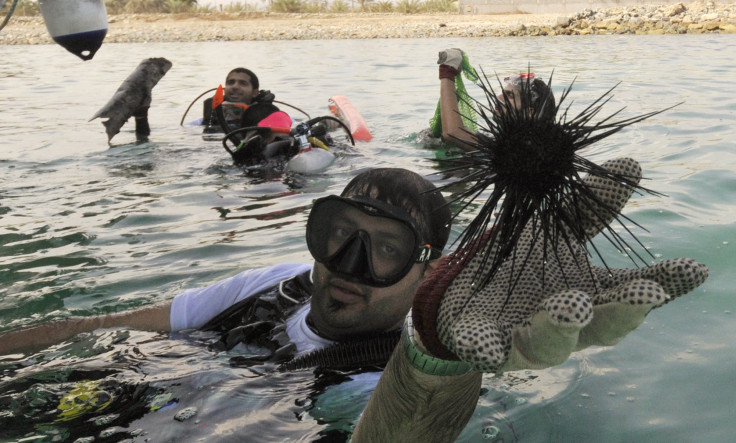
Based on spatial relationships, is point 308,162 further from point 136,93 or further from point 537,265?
point 537,265

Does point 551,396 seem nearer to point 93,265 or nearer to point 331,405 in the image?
point 331,405

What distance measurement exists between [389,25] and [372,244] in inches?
→ 1315

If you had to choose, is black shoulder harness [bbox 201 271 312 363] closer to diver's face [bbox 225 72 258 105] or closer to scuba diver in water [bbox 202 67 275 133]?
scuba diver in water [bbox 202 67 275 133]

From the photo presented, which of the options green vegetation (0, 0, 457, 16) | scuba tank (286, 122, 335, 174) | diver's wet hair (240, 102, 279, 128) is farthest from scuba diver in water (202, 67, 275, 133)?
green vegetation (0, 0, 457, 16)

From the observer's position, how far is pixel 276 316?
9.70 feet

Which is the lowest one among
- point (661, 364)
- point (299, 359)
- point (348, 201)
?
point (661, 364)

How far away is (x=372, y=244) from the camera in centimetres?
255

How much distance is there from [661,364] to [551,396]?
55cm

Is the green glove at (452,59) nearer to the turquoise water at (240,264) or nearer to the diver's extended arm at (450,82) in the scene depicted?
the diver's extended arm at (450,82)

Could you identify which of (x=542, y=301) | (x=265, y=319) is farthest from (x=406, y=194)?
(x=542, y=301)

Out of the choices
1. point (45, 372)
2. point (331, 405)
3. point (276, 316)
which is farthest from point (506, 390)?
point (45, 372)

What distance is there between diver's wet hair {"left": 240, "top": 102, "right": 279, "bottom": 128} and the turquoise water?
0.49 meters

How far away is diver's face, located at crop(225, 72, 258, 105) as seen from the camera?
7973 mm

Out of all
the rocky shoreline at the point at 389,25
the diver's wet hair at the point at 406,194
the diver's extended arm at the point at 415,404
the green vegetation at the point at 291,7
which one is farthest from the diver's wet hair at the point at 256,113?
the green vegetation at the point at 291,7
